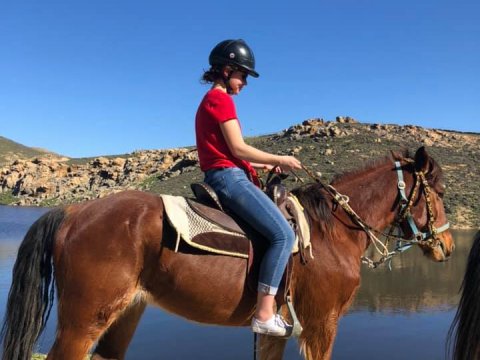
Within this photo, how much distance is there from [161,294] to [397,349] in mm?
6230

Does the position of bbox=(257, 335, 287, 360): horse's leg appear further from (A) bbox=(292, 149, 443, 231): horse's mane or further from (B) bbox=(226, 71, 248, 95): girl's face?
(B) bbox=(226, 71, 248, 95): girl's face

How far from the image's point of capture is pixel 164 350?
8.20 metres

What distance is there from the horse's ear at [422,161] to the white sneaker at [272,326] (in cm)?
190

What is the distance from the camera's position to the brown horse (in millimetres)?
3236

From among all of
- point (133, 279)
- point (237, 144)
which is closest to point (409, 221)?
point (237, 144)

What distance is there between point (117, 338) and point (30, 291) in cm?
86

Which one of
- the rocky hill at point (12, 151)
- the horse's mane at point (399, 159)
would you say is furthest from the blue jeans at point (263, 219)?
the rocky hill at point (12, 151)

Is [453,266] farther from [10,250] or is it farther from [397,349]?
[10,250]

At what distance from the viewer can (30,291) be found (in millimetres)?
3441

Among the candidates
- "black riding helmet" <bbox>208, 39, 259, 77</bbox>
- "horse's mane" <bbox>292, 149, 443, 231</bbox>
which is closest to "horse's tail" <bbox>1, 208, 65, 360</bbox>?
"black riding helmet" <bbox>208, 39, 259, 77</bbox>

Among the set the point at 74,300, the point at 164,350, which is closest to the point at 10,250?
the point at 164,350

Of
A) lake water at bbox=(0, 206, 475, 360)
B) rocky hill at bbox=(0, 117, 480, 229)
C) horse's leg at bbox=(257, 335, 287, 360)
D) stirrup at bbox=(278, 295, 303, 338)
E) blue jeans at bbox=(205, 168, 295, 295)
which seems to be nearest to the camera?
blue jeans at bbox=(205, 168, 295, 295)

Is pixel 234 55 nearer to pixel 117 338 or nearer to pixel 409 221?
pixel 409 221

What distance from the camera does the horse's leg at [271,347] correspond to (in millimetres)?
3998
